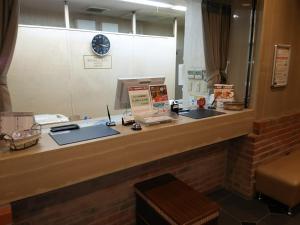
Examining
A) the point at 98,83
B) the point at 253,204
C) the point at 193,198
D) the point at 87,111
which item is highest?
the point at 98,83

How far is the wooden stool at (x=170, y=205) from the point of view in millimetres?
1598

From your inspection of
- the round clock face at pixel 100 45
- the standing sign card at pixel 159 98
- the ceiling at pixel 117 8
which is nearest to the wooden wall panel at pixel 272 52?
the standing sign card at pixel 159 98

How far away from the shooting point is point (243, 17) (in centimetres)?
240

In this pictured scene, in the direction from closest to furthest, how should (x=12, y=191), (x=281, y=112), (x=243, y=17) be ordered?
1. (x=12, y=191)
2. (x=243, y=17)
3. (x=281, y=112)

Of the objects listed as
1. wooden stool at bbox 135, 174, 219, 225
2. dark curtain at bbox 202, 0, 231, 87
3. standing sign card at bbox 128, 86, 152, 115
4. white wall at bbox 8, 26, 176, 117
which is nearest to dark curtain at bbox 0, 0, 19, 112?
standing sign card at bbox 128, 86, 152, 115

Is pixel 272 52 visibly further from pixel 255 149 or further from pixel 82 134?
pixel 82 134

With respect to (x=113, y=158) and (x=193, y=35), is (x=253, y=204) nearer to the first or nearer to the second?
(x=113, y=158)

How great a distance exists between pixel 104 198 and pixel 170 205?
0.57m

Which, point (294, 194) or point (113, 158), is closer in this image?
point (113, 158)

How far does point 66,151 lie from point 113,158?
323 millimetres

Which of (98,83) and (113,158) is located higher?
(98,83)

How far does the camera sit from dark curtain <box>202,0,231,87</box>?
2.48 metres

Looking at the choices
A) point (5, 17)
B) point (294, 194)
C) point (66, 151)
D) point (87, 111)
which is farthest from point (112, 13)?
point (294, 194)

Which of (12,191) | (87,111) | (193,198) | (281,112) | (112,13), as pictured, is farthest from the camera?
(112,13)
